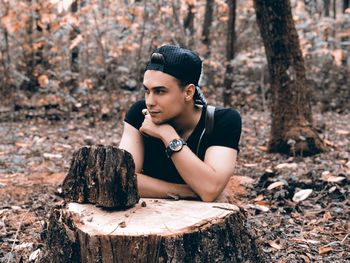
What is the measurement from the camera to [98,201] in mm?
2750

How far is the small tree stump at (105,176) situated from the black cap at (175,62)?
656 mm

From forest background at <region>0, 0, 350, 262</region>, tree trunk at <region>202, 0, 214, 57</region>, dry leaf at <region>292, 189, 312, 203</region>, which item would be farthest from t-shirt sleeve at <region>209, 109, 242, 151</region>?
tree trunk at <region>202, 0, 214, 57</region>

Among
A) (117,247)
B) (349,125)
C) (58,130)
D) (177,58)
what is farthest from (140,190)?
(349,125)

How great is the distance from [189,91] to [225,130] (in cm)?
36

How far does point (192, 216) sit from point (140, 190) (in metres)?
0.55

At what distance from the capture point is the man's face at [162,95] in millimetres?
3021

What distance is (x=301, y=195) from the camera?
505 centimetres

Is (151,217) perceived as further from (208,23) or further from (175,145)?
(208,23)

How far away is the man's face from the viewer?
3021 mm

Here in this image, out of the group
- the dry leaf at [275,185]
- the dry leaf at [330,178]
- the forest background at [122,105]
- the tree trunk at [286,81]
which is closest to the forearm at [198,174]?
the forest background at [122,105]

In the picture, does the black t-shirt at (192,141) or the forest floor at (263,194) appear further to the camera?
the forest floor at (263,194)

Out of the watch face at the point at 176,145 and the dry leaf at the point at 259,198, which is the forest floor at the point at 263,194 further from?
the watch face at the point at 176,145

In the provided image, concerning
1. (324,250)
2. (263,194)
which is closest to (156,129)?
(324,250)

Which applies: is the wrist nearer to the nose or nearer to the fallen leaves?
the nose
